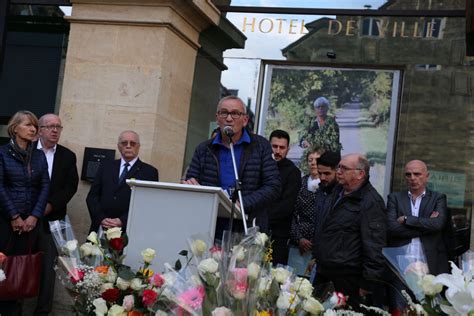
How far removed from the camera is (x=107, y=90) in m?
8.30

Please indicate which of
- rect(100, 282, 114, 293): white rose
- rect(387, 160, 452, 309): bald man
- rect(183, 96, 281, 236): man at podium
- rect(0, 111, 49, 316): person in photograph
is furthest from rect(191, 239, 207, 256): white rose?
rect(0, 111, 49, 316): person in photograph

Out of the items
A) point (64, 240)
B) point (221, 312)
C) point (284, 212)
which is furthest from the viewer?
point (284, 212)

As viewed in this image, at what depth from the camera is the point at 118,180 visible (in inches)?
292

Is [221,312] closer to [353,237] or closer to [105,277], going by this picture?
[105,277]

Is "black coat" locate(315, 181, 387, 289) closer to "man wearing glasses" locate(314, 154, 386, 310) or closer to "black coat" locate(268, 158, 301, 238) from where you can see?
"man wearing glasses" locate(314, 154, 386, 310)

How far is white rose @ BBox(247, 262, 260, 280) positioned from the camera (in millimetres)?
2541

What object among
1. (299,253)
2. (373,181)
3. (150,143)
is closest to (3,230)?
(150,143)

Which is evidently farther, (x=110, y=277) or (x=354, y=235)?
(x=354, y=235)

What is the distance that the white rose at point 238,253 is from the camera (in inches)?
104

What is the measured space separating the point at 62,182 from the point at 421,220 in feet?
11.5

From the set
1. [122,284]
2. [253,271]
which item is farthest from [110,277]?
[253,271]

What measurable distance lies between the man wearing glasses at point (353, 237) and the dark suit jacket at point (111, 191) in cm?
185

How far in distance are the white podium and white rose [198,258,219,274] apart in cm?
205

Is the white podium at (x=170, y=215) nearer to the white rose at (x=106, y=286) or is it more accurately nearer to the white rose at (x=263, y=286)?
the white rose at (x=106, y=286)
